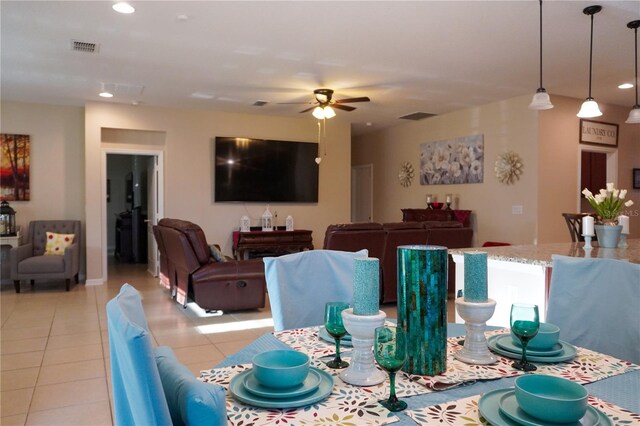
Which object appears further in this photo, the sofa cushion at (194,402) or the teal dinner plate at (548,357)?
the teal dinner plate at (548,357)

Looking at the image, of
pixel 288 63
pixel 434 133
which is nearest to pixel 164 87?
pixel 288 63

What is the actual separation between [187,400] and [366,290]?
1.76 ft

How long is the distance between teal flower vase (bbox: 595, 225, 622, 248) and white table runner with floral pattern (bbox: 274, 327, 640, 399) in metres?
1.84

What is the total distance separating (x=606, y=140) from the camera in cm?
694

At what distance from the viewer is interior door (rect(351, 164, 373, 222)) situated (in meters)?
9.88

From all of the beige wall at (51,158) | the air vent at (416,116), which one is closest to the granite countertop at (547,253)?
the air vent at (416,116)

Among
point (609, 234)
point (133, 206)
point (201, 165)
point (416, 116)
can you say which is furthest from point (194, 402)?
point (133, 206)

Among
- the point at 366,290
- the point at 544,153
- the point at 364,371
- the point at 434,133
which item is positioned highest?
the point at 434,133

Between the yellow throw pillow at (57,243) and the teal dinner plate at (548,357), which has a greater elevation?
the teal dinner plate at (548,357)

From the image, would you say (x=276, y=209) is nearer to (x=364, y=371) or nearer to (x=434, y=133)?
(x=434, y=133)

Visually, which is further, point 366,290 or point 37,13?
point 37,13

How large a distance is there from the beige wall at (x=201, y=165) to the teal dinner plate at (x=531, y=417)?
6.86m

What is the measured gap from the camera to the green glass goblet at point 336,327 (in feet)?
4.19

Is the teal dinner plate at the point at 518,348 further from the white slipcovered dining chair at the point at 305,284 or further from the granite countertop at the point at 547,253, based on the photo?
the granite countertop at the point at 547,253
